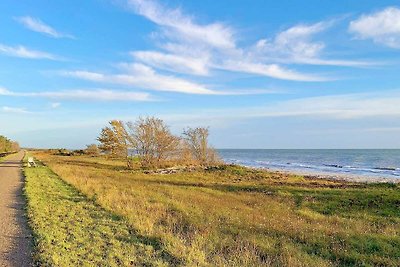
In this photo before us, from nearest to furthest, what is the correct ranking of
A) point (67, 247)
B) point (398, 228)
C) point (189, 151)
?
1. point (67, 247)
2. point (398, 228)
3. point (189, 151)


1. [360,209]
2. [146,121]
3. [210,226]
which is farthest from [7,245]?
[146,121]

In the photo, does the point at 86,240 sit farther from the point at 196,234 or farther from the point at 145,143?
the point at 145,143

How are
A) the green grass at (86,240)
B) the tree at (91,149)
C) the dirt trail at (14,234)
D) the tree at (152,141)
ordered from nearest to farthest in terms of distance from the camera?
the green grass at (86,240) < the dirt trail at (14,234) < the tree at (152,141) < the tree at (91,149)

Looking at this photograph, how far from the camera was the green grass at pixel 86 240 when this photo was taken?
696 centimetres

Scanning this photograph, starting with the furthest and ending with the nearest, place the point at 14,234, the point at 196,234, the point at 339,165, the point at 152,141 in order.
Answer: the point at 339,165 → the point at 152,141 → the point at 196,234 → the point at 14,234

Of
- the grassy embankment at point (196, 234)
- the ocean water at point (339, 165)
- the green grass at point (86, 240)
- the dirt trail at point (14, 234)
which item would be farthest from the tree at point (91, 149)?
the green grass at point (86, 240)

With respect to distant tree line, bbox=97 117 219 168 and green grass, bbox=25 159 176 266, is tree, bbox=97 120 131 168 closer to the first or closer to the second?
distant tree line, bbox=97 117 219 168

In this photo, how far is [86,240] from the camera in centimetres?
832

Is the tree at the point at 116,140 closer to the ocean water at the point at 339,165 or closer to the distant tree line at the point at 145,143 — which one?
the distant tree line at the point at 145,143

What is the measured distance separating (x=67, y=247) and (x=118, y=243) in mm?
1113

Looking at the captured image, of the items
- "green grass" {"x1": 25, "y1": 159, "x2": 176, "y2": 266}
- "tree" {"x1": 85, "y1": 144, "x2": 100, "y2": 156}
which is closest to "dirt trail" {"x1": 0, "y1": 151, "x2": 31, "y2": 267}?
→ "green grass" {"x1": 25, "y1": 159, "x2": 176, "y2": 266}

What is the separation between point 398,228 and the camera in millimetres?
12672

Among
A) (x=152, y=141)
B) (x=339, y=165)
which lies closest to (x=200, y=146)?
(x=152, y=141)

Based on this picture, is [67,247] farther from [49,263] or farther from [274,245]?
[274,245]
